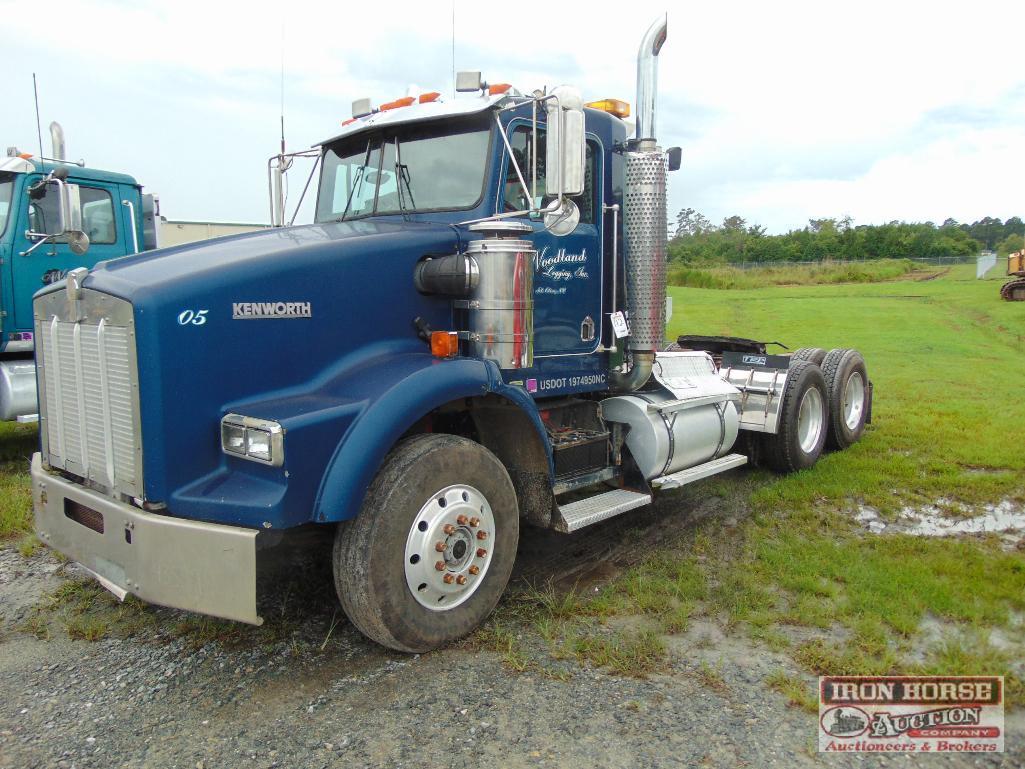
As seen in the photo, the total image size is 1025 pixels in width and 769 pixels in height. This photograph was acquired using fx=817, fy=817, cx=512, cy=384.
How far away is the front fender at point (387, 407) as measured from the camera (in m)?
3.47

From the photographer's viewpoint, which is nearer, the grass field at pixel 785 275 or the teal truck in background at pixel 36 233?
the teal truck in background at pixel 36 233

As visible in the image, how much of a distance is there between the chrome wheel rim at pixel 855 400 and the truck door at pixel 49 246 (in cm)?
806

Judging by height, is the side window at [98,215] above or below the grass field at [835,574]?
above

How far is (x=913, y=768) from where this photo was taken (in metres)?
3.09

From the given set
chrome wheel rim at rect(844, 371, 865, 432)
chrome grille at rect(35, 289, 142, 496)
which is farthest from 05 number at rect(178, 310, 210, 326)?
chrome wheel rim at rect(844, 371, 865, 432)

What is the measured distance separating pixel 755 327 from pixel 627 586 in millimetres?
18135

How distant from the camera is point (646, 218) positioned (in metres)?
5.39

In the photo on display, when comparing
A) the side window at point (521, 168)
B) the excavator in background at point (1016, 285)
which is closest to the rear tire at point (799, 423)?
the side window at point (521, 168)

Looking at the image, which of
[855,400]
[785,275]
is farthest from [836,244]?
[855,400]

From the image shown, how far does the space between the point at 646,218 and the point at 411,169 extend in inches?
62.0

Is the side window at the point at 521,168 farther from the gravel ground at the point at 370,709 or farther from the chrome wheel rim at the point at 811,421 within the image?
the chrome wheel rim at the point at 811,421

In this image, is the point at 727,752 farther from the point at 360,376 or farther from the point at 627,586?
the point at 360,376

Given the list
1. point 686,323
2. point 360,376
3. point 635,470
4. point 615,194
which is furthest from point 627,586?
point 686,323

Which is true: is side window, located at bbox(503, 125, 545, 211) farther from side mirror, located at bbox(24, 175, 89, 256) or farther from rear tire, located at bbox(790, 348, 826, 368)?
rear tire, located at bbox(790, 348, 826, 368)
